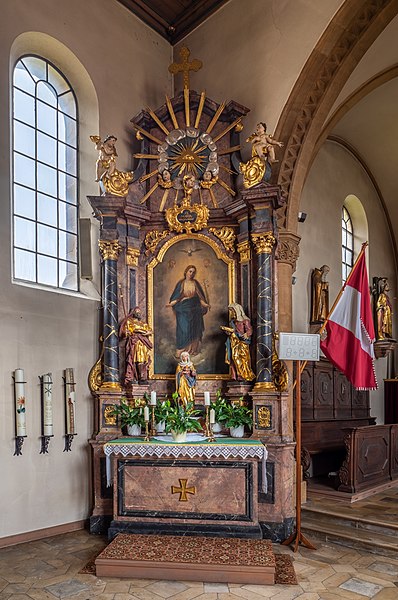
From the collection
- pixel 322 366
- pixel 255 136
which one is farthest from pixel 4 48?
pixel 322 366

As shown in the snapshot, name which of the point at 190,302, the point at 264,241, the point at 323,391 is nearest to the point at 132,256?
the point at 190,302

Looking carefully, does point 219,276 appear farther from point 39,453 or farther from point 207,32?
point 207,32

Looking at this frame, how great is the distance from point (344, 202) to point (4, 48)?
7.75 m

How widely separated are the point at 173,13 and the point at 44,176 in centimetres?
366

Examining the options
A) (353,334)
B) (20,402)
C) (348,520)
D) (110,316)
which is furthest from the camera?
(110,316)

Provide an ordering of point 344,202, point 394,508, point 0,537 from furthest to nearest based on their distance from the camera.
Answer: point 344,202 < point 394,508 < point 0,537

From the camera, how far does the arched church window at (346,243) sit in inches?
459

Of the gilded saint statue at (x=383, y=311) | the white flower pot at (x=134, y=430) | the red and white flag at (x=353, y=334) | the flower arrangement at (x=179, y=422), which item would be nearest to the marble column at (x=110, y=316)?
the white flower pot at (x=134, y=430)

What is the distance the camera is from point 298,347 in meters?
5.75

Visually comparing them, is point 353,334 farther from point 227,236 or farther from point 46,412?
point 46,412

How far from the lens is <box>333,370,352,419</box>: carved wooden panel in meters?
10.2

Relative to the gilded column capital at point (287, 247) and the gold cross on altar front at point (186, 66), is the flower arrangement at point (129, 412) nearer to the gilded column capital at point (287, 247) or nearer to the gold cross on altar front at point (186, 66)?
the gilded column capital at point (287, 247)

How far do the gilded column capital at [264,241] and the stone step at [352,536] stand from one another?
3.28 metres

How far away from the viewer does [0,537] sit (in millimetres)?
5781
